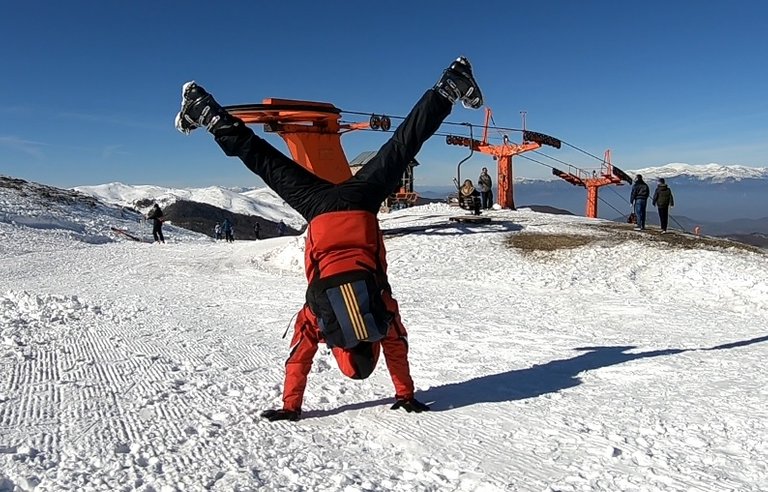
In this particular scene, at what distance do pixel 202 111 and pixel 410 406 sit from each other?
2406mm

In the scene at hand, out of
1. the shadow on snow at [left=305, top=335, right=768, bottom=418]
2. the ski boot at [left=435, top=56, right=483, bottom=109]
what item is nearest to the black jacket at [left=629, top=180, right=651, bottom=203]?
the shadow on snow at [left=305, top=335, right=768, bottom=418]

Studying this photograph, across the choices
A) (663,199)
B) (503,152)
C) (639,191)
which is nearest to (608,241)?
(663,199)

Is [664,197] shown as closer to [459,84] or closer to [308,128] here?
[308,128]

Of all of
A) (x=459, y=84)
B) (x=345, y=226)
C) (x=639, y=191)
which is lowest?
(x=345, y=226)

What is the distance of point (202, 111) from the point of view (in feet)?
12.8

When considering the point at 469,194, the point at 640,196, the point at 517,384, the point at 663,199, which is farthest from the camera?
the point at 469,194

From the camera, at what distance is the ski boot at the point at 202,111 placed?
387cm

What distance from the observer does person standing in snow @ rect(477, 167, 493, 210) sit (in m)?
25.3

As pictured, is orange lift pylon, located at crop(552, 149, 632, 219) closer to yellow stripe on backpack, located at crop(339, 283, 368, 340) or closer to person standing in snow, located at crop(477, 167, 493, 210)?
person standing in snow, located at crop(477, 167, 493, 210)

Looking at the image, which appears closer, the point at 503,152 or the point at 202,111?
the point at 202,111

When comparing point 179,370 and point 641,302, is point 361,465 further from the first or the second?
point 641,302

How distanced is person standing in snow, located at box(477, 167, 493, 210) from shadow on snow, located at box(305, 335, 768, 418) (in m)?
19.8

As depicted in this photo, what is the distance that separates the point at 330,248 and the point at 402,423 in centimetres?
120

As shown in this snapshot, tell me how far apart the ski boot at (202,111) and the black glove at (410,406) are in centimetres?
215
